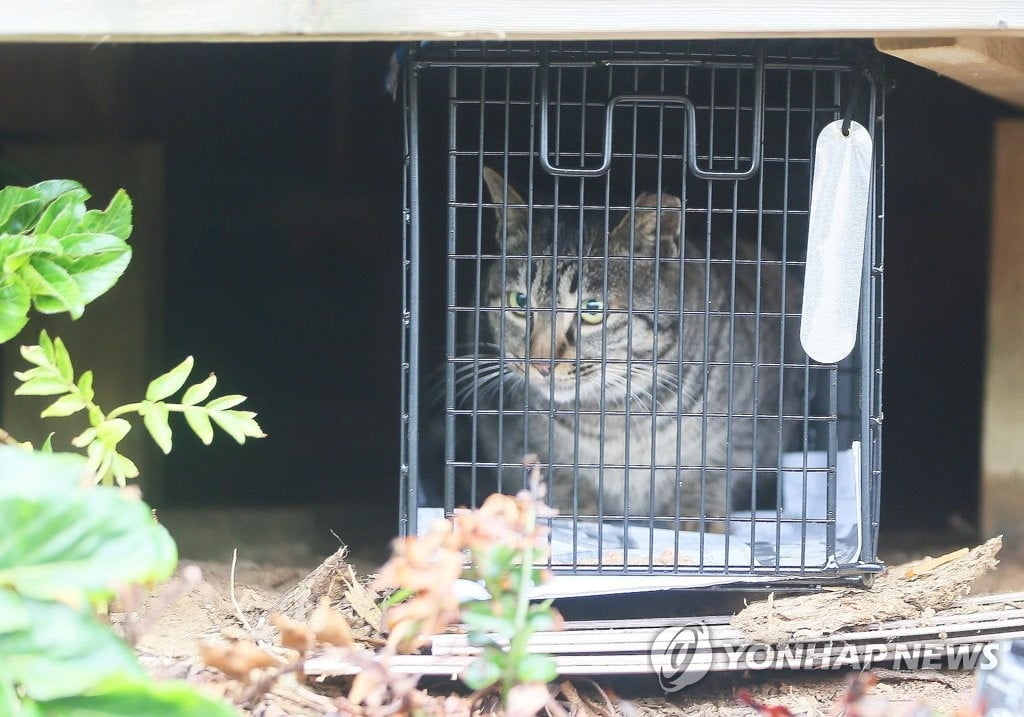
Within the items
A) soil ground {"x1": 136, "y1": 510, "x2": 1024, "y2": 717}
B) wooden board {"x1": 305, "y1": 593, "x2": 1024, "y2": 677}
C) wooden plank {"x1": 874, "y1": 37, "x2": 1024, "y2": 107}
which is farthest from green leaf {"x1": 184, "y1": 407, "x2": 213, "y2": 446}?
wooden plank {"x1": 874, "y1": 37, "x2": 1024, "y2": 107}

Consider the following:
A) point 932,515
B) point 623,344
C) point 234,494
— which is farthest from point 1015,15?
point 234,494

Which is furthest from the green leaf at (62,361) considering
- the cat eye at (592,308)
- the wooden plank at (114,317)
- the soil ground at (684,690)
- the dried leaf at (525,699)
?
the wooden plank at (114,317)

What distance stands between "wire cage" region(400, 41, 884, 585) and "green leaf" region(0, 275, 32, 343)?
579 mm

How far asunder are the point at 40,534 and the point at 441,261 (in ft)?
7.48

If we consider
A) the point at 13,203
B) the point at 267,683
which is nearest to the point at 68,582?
the point at 267,683

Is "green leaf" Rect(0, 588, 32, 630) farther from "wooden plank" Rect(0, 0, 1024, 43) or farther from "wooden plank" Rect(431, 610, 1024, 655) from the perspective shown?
"wooden plank" Rect(0, 0, 1024, 43)

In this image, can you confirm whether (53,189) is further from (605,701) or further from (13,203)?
(605,701)

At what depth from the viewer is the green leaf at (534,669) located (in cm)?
104

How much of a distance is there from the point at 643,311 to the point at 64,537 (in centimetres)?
120

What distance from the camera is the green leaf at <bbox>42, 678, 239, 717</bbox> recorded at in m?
0.91

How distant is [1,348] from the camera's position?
2643mm

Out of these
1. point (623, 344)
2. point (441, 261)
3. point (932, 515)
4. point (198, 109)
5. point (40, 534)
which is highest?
point (198, 109)

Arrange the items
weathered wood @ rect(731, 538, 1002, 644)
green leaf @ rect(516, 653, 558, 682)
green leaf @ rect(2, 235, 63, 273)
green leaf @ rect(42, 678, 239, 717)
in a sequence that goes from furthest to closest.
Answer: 1. weathered wood @ rect(731, 538, 1002, 644)
2. green leaf @ rect(2, 235, 63, 273)
3. green leaf @ rect(516, 653, 558, 682)
4. green leaf @ rect(42, 678, 239, 717)

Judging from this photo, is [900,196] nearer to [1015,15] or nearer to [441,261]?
[441,261]
